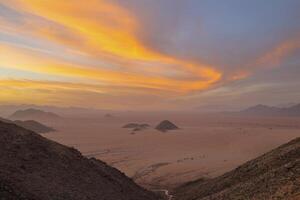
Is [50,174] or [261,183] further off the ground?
[50,174]

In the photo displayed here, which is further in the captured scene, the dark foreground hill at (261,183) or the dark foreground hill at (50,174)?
the dark foreground hill at (50,174)

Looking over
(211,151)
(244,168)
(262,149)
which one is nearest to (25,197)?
(244,168)

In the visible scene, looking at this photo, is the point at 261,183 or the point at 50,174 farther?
the point at 50,174

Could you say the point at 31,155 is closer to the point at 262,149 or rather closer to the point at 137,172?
the point at 137,172
